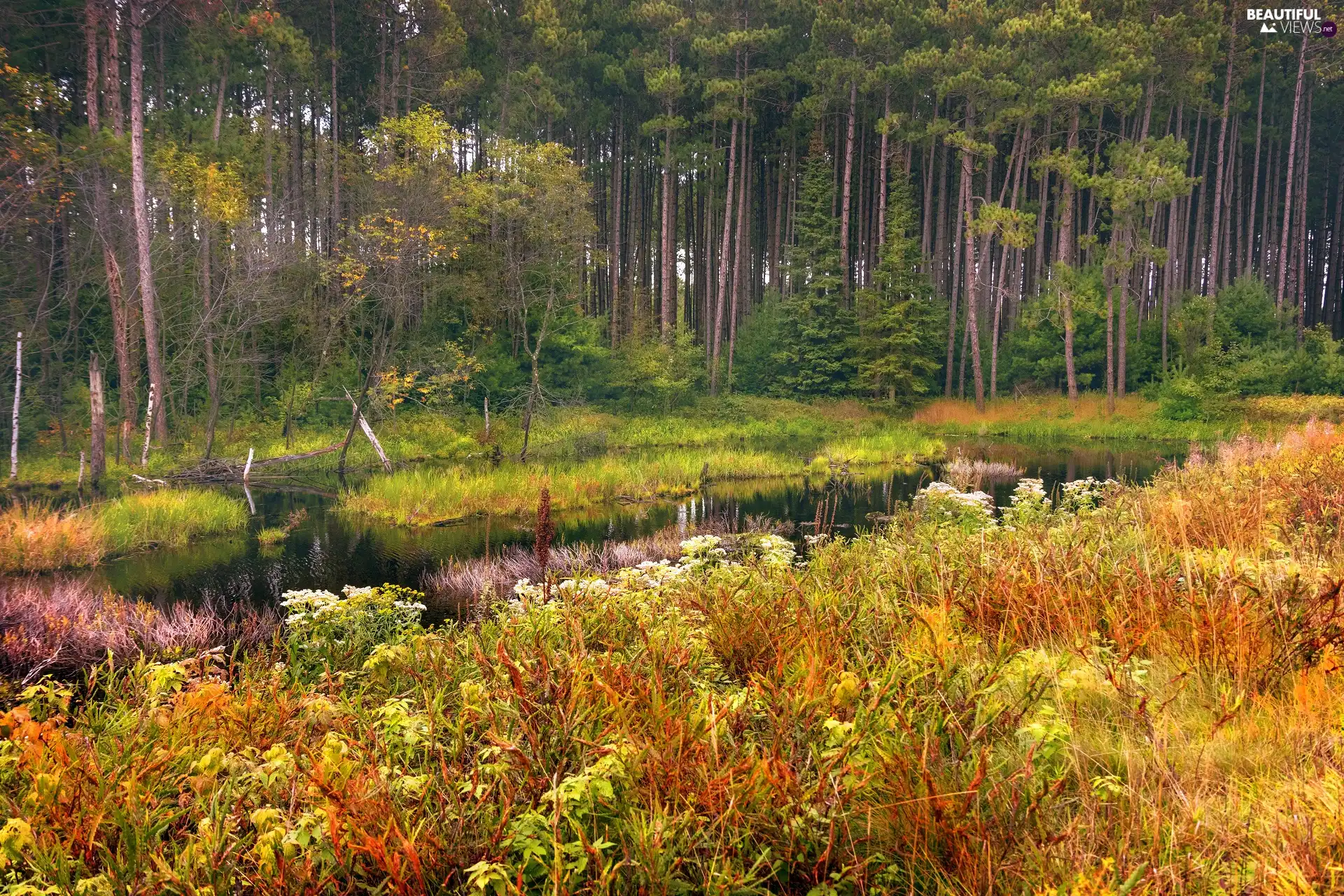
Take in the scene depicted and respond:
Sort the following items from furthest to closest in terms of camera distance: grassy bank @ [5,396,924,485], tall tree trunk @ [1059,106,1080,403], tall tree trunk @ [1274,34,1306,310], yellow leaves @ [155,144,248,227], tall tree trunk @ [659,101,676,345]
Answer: tall tree trunk @ [659,101,676,345]
tall tree trunk @ [1059,106,1080,403]
tall tree trunk @ [1274,34,1306,310]
yellow leaves @ [155,144,248,227]
grassy bank @ [5,396,924,485]

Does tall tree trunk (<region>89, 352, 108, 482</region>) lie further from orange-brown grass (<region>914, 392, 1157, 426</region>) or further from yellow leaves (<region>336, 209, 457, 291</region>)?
orange-brown grass (<region>914, 392, 1157, 426</region>)

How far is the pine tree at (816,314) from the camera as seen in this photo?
110 ft

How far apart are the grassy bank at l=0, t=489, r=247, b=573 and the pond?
0.36 m

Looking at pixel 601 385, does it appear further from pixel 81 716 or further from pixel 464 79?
pixel 81 716

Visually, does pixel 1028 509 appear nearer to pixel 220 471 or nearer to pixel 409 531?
pixel 409 531

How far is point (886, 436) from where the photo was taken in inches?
1033

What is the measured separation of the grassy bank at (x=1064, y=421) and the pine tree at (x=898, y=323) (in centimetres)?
171

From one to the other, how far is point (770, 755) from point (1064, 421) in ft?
101

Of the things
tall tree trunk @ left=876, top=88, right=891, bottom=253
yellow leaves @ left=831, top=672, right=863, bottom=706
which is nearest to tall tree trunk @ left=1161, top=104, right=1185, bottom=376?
Result: tall tree trunk @ left=876, top=88, right=891, bottom=253

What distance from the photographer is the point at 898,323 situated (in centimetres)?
3184

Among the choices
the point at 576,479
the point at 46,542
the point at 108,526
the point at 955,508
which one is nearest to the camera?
the point at 955,508

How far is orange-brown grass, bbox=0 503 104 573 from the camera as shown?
35.2 feet

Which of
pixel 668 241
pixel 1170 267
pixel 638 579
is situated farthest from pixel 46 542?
pixel 1170 267

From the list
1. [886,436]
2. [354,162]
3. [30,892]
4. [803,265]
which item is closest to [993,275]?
[803,265]
